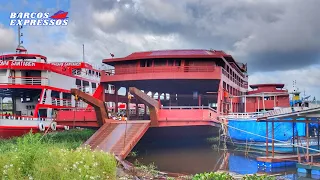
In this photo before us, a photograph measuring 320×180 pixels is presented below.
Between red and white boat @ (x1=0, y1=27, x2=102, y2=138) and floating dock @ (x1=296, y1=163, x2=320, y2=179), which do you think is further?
red and white boat @ (x1=0, y1=27, x2=102, y2=138)

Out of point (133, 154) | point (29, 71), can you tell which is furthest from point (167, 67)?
point (29, 71)

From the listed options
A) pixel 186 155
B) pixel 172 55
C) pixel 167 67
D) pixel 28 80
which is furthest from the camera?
pixel 28 80

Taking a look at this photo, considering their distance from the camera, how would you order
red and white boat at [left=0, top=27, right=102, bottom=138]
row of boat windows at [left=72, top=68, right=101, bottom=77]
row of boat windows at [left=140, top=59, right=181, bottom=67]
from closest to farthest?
red and white boat at [left=0, top=27, right=102, bottom=138]
row of boat windows at [left=140, top=59, right=181, bottom=67]
row of boat windows at [left=72, top=68, right=101, bottom=77]

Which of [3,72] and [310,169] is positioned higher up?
[3,72]

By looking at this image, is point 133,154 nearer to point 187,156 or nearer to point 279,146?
point 187,156

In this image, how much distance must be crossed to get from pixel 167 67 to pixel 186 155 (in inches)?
Result: 261

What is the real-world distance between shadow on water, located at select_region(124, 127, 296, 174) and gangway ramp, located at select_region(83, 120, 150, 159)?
152cm

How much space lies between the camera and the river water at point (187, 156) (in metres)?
16.6

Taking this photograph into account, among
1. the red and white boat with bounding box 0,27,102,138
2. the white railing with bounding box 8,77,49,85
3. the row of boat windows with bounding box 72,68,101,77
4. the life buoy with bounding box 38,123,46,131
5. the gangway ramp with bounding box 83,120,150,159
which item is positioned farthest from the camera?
the row of boat windows with bounding box 72,68,101,77

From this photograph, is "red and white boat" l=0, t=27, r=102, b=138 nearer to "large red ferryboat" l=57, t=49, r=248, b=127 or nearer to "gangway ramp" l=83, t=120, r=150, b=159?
"large red ferryboat" l=57, t=49, r=248, b=127

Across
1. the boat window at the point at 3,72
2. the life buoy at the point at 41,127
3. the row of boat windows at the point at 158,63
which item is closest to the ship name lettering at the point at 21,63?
the boat window at the point at 3,72

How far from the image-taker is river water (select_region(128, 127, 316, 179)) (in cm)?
1659

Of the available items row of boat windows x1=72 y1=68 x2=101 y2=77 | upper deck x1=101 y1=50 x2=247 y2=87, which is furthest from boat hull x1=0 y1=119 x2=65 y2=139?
row of boat windows x1=72 y1=68 x2=101 y2=77

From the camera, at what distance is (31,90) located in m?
29.1
